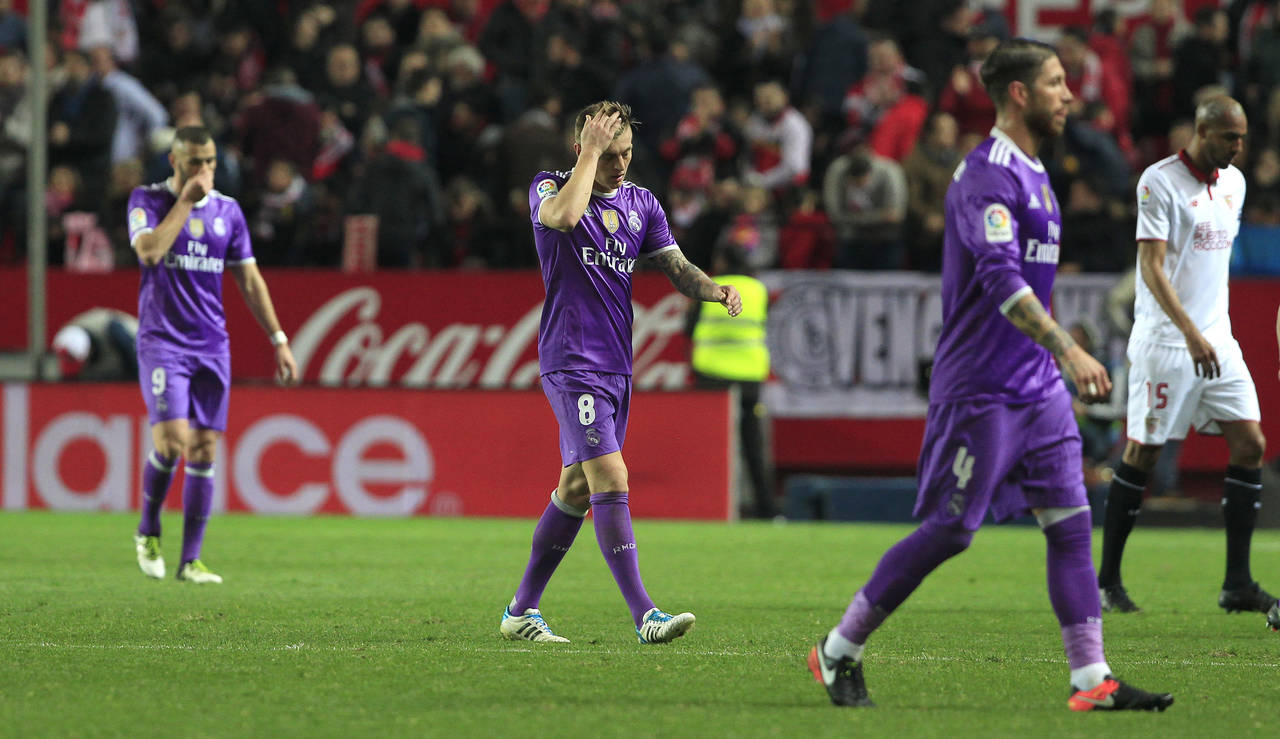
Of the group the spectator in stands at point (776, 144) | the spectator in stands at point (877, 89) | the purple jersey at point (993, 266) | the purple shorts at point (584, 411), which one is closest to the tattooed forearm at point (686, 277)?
the purple shorts at point (584, 411)

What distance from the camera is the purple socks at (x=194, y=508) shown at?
1002 centimetres

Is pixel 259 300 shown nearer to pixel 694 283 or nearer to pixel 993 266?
pixel 694 283

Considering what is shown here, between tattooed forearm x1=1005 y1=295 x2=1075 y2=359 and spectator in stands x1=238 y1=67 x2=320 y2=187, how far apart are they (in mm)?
14171

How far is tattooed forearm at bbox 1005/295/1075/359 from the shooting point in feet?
17.4

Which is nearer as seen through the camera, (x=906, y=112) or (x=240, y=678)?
(x=240, y=678)

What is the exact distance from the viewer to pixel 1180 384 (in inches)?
345

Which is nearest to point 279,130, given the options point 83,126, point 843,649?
point 83,126

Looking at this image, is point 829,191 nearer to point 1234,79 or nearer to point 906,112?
point 906,112

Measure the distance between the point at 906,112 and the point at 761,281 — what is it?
2345mm

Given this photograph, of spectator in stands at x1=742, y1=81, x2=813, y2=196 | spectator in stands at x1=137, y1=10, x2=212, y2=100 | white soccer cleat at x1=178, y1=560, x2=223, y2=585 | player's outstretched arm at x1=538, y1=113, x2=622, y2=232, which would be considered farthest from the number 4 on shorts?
spectator in stands at x1=137, y1=10, x2=212, y2=100

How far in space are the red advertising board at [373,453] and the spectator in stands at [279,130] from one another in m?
3.58

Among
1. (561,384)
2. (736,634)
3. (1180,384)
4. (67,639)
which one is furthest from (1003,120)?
(67,639)

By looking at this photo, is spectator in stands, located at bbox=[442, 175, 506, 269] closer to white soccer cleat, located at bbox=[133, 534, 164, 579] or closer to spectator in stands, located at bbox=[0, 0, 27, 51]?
spectator in stands, located at bbox=[0, 0, 27, 51]

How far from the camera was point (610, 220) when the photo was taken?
7.38 meters
